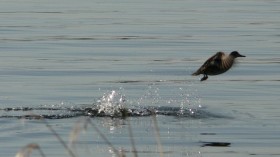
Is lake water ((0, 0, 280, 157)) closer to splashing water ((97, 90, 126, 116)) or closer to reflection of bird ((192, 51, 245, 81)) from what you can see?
splashing water ((97, 90, 126, 116))

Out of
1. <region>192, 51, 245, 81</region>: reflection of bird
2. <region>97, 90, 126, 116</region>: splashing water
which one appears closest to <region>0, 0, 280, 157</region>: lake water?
<region>97, 90, 126, 116</region>: splashing water

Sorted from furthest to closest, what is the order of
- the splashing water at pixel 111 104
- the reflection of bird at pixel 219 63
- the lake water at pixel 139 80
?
the splashing water at pixel 111 104, the lake water at pixel 139 80, the reflection of bird at pixel 219 63

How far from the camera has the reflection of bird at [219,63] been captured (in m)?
9.58

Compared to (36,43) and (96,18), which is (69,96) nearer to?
(36,43)

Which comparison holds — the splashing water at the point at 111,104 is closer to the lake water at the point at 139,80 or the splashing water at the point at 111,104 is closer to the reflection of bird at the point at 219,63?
the lake water at the point at 139,80

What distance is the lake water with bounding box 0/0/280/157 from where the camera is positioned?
11.1 meters

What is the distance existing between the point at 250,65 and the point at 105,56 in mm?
2445

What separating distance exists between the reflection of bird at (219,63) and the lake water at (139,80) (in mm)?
912

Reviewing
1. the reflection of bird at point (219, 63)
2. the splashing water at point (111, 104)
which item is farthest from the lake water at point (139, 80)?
the reflection of bird at point (219, 63)

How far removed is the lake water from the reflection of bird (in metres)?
0.91

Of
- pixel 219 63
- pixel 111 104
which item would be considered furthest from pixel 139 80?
pixel 219 63

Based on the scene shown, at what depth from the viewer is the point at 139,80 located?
15.8 m

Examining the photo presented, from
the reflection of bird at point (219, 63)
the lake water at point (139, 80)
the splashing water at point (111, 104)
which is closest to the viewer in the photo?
the reflection of bird at point (219, 63)

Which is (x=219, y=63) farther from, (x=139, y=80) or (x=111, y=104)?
(x=139, y=80)
